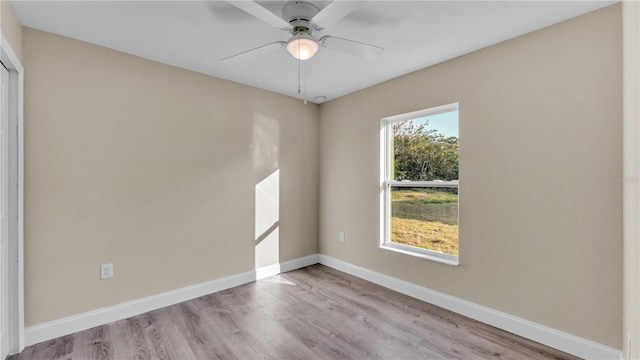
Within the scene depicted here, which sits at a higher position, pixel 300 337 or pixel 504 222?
pixel 504 222

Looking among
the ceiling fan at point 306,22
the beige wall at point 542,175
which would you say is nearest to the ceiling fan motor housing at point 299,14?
the ceiling fan at point 306,22

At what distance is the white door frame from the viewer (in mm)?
2012

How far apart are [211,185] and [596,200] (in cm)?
330

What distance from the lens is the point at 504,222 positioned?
2.39 metres

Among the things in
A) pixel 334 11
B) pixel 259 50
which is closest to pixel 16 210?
pixel 259 50

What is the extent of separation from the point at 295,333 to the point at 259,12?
232cm

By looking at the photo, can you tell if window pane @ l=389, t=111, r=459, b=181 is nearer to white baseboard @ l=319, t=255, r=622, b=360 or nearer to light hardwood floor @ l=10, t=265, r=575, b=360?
white baseboard @ l=319, t=255, r=622, b=360

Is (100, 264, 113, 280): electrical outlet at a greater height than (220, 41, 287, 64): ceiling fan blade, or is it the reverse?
(220, 41, 287, 64): ceiling fan blade

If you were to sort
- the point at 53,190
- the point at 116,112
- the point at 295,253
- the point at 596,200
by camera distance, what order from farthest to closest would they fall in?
the point at 295,253 < the point at 116,112 < the point at 53,190 < the point at 596,200

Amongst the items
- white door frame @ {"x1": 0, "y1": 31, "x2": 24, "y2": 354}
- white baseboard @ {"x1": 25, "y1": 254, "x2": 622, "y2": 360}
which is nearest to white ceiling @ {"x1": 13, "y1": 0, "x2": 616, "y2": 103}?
white door frame @ {"x1": 0, "y1": 31, "x2": 24, "y2": 354}

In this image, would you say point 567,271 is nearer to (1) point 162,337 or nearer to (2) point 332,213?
(2) point 332,213

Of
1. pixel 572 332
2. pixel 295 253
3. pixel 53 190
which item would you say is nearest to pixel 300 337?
pixel 295 253

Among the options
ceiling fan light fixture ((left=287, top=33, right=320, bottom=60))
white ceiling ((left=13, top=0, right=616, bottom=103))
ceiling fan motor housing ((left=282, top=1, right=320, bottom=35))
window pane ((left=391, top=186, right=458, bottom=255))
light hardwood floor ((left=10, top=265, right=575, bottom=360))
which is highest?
white ceiling ((left=13, top=0, right=616, bottom=103))
